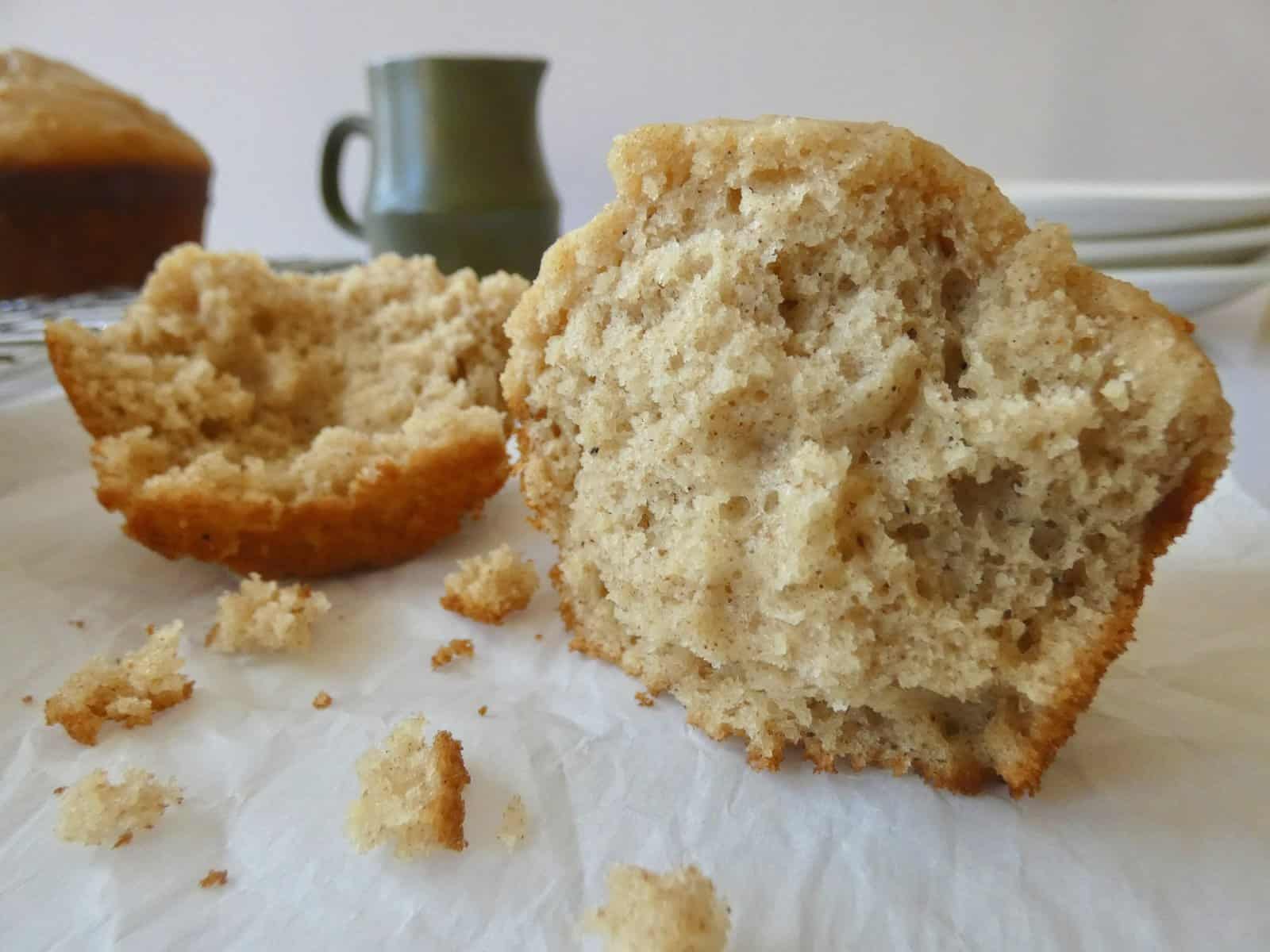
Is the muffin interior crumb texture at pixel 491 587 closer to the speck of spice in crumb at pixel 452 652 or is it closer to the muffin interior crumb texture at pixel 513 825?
the speck of spice in crumb at pixel 452 652

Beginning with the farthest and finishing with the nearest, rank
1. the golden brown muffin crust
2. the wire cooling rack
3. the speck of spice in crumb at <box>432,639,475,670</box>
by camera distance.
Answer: the golden brown muffin crust < the wire cooling rack < the speck of spice in crumb at <box>432,639,475,670</box>

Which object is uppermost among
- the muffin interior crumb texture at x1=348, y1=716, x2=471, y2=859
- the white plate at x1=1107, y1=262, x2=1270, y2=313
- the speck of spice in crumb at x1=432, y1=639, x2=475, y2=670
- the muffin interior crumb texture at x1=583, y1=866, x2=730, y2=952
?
the white plate at x1=1107, y1=262, x2=1270, y2=313

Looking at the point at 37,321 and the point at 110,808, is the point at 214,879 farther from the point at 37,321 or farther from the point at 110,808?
the point at 37,321

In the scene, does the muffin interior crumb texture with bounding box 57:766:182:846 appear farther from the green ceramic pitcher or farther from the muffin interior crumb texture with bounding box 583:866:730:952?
the green ceramic pitcher

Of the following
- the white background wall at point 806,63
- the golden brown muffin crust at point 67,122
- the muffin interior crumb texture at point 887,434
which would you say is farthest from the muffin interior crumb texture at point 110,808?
the white background wall at point 806,63

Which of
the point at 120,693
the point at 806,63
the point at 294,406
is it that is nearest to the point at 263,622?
the point at 120,693

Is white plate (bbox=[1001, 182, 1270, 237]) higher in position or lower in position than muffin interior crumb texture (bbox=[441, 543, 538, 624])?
higher

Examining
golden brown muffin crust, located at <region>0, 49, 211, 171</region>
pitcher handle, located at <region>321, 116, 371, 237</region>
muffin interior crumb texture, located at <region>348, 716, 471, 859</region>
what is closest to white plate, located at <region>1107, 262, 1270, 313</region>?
muffin interior crumb texture, located at <region>348, 716, 471, 859</region>

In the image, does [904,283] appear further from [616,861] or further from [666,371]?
[616,861]
